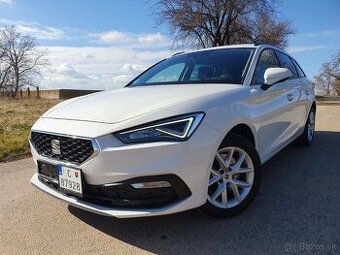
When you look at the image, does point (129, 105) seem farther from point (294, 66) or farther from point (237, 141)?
point (294, 66)

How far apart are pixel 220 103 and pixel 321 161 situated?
2739 millimetres

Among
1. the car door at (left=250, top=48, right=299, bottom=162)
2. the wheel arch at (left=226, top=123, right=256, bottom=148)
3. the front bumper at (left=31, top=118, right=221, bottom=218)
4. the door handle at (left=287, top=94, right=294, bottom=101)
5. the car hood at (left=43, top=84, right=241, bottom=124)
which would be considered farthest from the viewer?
the door handle at (left=287, top=94, right=294, bottom=101)

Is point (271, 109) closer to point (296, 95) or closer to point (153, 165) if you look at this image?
point (296, 95)

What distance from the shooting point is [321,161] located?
540 cm

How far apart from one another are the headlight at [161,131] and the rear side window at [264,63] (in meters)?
1.37

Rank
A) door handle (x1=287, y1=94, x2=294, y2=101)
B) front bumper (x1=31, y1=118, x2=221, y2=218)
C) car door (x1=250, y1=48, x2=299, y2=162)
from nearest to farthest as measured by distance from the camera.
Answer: front bumper (x1=31, y1=118, x2=221, y2=218)
car door (x1=250, y1=48, x2=299, y2=162)
door handle (x1=287, y1=94, x2=294, y2=101)

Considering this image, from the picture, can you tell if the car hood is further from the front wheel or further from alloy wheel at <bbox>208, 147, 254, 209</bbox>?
the front wheel

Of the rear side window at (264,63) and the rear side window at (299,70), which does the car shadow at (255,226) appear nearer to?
the rear side window at (264,63)

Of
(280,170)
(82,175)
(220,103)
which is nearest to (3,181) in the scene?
(82,175)

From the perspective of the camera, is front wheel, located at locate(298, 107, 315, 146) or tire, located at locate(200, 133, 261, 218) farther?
front wheel, located at locate(298, 107, 315, 146)

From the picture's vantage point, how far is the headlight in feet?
9.55

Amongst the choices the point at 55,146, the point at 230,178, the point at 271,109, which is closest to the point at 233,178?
the point at 230,178

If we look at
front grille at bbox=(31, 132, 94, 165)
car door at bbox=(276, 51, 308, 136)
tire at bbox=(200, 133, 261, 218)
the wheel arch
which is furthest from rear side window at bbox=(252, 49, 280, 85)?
front grille at bbox=(31, 132, 94, 165)

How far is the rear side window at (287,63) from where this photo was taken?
17.8 feet
